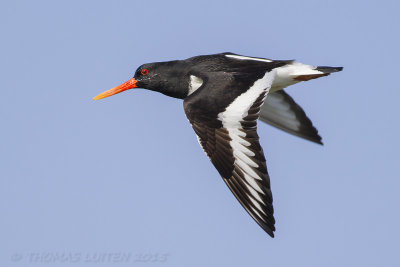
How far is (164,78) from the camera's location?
435 inches

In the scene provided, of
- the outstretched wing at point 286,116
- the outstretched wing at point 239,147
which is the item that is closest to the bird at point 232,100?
the outstretched wing at point 239,147

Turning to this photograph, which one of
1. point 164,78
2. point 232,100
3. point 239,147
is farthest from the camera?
point 164,78

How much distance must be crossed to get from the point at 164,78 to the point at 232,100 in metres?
1.93

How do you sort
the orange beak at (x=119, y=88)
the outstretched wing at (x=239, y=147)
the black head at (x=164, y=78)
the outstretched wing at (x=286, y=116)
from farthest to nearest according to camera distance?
the outstretched wing at (x=286, y=116)
the orange beak at (x=119, y=88)
the black head at (x=164, y=78)
the outstretched wing at (x=239, y=147)

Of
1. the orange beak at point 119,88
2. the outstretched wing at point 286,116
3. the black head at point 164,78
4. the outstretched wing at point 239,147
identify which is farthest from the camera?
the outstretched wing at point 286,116

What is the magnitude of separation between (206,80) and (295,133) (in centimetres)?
304

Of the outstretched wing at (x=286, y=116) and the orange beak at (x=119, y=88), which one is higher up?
the orange beak at (x=119, y=88)

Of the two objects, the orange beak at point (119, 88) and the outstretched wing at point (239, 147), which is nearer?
the outstretched wing at point (239, 147)

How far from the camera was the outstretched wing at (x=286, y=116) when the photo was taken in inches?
486

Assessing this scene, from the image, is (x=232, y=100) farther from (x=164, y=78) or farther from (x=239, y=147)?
(x=164, y=78)

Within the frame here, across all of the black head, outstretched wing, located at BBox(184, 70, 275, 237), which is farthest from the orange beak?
outstretched wing, located at BBox(184, 70, 275, 237)

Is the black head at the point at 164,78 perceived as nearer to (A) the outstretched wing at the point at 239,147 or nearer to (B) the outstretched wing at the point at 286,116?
(A) the outstretched wing at the point at 239,147

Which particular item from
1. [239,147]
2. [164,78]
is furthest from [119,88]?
[239,147]

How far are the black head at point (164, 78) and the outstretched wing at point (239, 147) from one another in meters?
1.45
